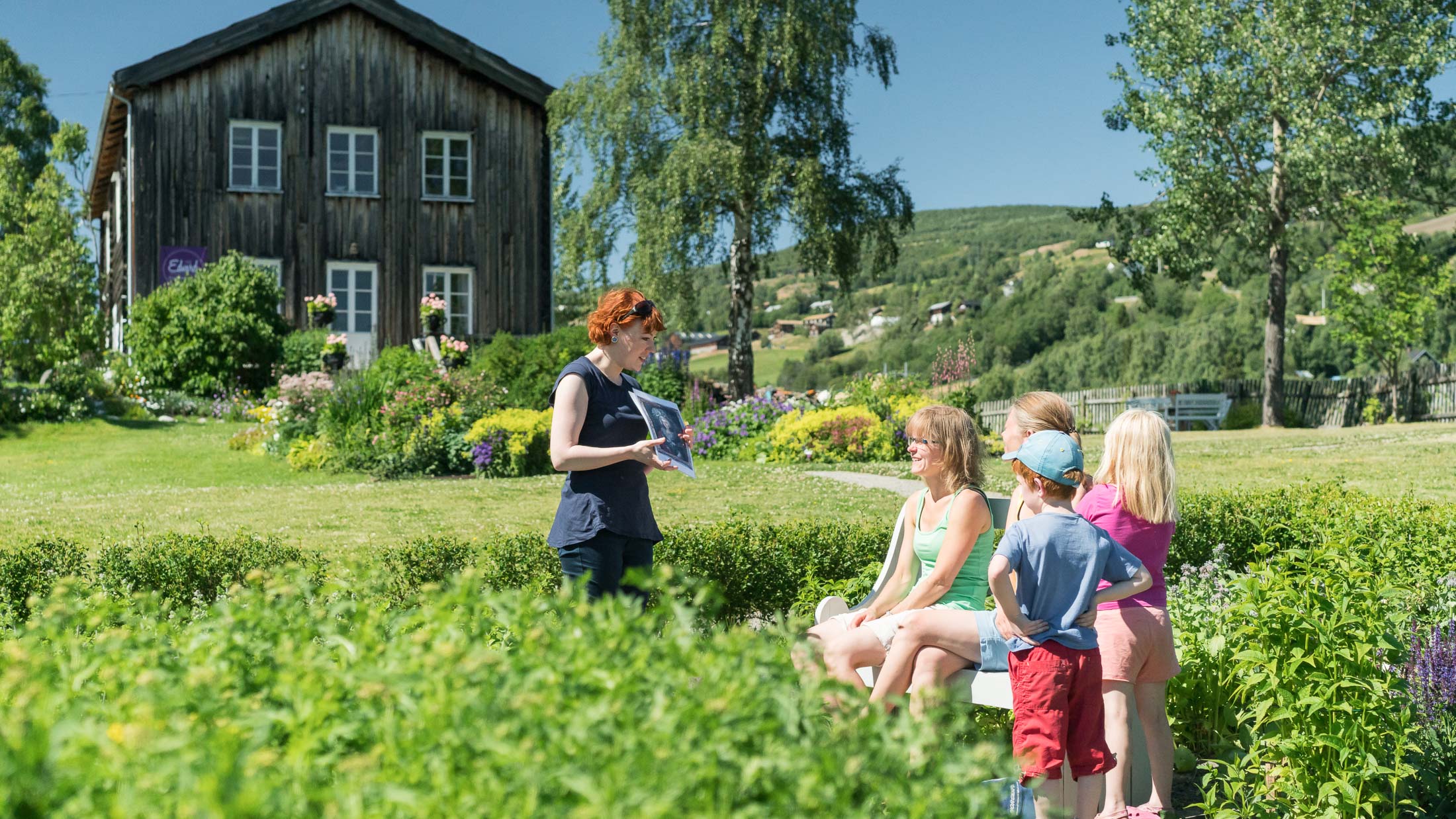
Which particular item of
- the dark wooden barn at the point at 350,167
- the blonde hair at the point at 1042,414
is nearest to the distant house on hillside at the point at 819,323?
the dark wooden barn at the point at 350,167

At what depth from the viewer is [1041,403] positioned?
14.8 feet

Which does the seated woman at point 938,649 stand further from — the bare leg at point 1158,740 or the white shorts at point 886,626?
the bare leg at point 1158,740

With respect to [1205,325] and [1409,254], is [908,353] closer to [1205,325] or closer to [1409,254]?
[1205,325]

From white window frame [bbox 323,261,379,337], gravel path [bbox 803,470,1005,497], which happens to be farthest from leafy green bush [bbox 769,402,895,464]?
white window frame [bbox 323,261,379,337]

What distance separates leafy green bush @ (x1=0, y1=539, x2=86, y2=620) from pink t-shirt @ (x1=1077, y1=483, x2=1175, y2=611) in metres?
4.97

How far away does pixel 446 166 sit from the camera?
2503 cm

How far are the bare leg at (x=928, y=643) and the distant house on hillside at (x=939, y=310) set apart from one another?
102m

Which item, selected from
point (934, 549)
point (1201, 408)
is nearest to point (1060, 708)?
point (934, 549)

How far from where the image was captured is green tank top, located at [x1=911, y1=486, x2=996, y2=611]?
170 inches

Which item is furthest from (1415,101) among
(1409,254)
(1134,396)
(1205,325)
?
(1205,325)

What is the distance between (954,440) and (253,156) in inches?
903

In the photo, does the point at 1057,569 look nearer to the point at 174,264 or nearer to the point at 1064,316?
the point at 174,264

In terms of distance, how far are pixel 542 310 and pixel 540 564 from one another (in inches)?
774

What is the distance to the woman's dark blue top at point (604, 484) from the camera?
4.33 meters
